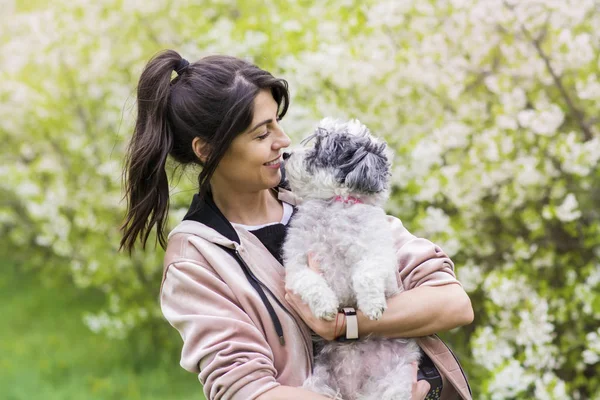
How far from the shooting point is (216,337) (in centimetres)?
223

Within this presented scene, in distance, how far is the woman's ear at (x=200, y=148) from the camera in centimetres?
248

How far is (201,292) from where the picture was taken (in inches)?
90.9

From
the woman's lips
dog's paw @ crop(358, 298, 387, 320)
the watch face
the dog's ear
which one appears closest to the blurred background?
the woman's lips

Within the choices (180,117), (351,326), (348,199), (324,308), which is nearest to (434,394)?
(351,326)

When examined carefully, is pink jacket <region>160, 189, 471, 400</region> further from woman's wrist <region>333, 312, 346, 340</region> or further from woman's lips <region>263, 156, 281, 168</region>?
woman's lips <region>263, 156, 281, 168</region>

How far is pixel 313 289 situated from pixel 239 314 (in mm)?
232

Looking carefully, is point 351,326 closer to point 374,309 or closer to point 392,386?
point 374,309

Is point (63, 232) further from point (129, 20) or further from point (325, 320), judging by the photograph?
point (325, 320)

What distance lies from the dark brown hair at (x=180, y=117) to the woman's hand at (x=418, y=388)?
89cm

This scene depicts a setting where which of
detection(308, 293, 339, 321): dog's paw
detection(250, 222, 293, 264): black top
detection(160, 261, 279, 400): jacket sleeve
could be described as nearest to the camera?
detection(160, 261, 279, 400): jacket sleeve

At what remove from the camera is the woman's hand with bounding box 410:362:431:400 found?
2350 millimetres

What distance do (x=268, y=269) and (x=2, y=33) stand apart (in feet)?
25.6

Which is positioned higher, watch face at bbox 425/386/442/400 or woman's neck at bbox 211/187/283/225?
woman's neck at bbox 211/187/283/225

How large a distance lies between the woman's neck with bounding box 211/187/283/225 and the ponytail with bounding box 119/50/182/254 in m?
0.18
